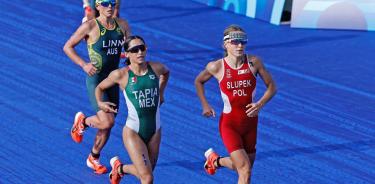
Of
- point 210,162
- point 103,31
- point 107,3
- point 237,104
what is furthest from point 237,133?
point 107,3

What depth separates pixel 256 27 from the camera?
19578mm

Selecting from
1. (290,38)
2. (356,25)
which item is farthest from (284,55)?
(356,25)

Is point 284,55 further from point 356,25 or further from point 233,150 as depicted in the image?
point 233,150

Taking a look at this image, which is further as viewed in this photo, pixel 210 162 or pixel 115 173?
pixel 210 162

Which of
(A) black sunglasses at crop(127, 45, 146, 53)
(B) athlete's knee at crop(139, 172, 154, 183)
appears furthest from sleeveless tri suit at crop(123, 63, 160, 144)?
(B) athlete's knee at crop(139, 172, 154, 183)

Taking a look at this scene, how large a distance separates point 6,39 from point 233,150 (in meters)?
9.22

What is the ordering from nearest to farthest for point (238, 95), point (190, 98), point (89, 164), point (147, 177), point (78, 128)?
point (147, 177), point (238, 95), point (89, 164), point (78, 128), point (190, 98)

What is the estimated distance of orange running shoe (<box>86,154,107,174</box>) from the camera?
1159 centimetres

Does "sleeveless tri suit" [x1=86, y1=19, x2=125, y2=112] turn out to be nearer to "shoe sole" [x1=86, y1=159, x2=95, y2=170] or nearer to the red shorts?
"shoe sole" [x1=86, y1=159, x2=95, y2=170]

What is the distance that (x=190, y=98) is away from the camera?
49.1ft

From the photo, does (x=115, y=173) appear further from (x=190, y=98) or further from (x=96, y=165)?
(x=190, y=98)

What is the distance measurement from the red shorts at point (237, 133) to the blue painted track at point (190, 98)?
1.17 m

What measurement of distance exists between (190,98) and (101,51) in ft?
12.3

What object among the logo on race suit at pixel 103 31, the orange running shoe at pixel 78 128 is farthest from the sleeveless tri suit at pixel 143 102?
the orange running shoe at pixel 78 128
